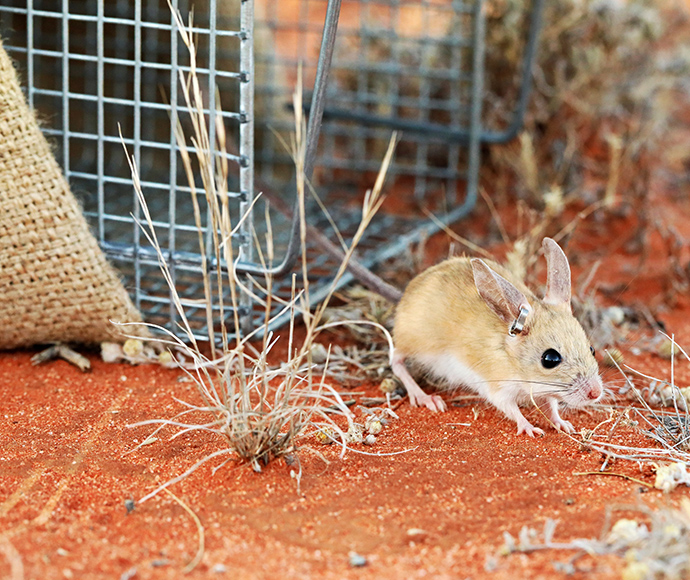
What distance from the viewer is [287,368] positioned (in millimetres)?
2525

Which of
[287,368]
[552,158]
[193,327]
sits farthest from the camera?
[552,158]

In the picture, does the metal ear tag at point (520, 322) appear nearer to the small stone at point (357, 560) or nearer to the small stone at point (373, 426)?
the small stone at point (373, 426)

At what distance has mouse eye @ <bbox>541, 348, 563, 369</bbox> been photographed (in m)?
3.02

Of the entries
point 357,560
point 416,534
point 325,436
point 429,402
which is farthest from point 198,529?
point 429,402

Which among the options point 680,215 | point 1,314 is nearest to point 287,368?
point 1,314

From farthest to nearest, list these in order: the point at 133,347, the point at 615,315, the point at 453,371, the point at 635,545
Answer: the point at 615,315, the point at 133,347, the point at 453,371, the point at 635,545

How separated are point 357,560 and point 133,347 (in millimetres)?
1603

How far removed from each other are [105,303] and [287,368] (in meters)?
1.15

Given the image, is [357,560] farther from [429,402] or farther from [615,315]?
[615,315]

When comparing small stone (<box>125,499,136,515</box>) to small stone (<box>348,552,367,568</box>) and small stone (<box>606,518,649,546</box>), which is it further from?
small stone (<box>606,518,649,546</box>)

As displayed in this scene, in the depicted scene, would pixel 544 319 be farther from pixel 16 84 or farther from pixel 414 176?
pixel 414 176

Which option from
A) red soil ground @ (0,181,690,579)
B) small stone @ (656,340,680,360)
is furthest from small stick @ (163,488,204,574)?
small stone @ (656,340,680,360)

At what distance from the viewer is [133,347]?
3.43 meters

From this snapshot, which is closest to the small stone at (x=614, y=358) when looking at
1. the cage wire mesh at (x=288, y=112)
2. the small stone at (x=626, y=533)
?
the small stone at (x=626, y=533)
